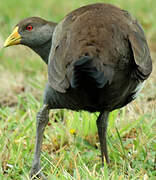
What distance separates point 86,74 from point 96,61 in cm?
13

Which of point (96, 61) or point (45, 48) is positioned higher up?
point (45, 48)

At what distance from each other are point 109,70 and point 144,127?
1464 millimetres

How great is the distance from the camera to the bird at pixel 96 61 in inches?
129

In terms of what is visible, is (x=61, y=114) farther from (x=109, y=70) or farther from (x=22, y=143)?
(x=109, y=70)

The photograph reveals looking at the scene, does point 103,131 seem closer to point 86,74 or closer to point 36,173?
point 36,173

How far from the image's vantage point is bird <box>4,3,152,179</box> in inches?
129

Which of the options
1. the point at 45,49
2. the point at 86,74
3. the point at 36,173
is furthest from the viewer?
the point at 45,49

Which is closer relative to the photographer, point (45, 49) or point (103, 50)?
point (103, 50)

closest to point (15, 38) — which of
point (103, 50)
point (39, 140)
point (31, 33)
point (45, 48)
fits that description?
point (31, 33)

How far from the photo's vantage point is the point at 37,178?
12.3 feet

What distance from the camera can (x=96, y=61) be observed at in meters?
3.25

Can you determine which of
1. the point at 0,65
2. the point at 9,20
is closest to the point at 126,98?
the point at 0,65

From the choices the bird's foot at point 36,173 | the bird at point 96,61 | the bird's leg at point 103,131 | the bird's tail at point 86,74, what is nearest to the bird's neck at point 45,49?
the bird at point 96,61

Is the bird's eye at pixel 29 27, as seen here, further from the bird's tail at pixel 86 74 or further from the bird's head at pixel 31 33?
the bird's tail at pixel 86 74
